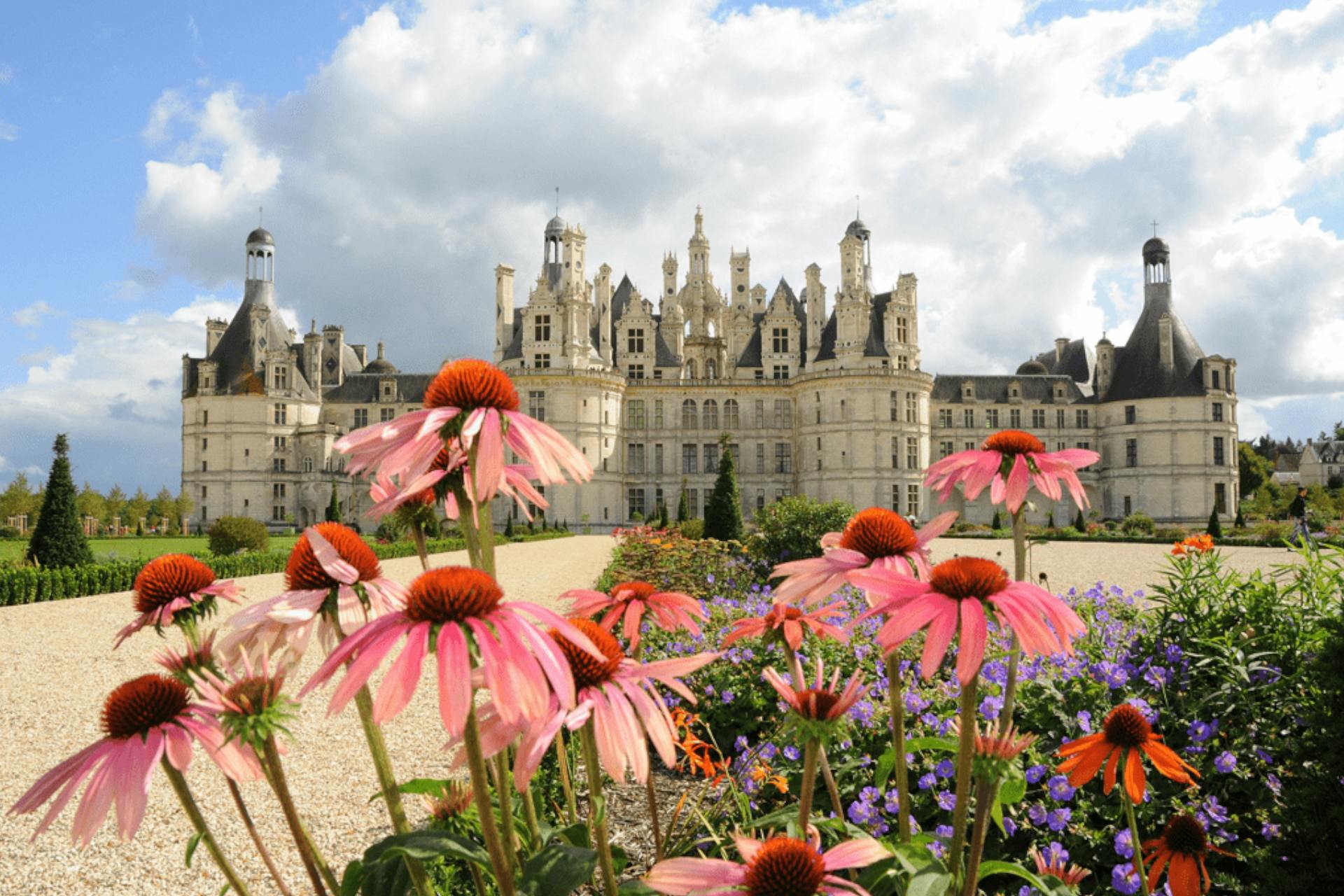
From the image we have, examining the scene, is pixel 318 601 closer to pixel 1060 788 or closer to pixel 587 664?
pixel 587 664

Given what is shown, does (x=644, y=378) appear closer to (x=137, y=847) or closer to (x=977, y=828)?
(x=137, y=847)

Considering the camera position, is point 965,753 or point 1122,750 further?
point 1122,750

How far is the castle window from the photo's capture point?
147ft

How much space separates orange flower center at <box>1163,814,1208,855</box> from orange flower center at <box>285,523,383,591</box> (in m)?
1.87

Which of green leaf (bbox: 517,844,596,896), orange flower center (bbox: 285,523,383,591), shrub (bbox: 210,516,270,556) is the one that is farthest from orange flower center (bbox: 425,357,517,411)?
shrub (bbox: 210,516,270,556)

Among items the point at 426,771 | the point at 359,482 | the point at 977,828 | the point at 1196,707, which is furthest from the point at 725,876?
the point at 359,482

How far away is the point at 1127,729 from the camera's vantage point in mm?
1828

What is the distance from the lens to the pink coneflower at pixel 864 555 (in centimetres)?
163

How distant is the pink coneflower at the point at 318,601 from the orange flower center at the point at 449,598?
0.26 meters

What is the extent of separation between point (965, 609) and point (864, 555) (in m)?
0.41

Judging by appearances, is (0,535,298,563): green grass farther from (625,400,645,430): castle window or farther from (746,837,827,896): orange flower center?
(746,837,827,896): orange flower center

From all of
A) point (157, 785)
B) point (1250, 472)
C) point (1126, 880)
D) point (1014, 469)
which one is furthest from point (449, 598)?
point (1250, 472)

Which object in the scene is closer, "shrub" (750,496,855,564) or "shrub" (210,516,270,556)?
"shrub" (750,496,855,564)

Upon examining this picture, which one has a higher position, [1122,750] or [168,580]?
[168,580]
